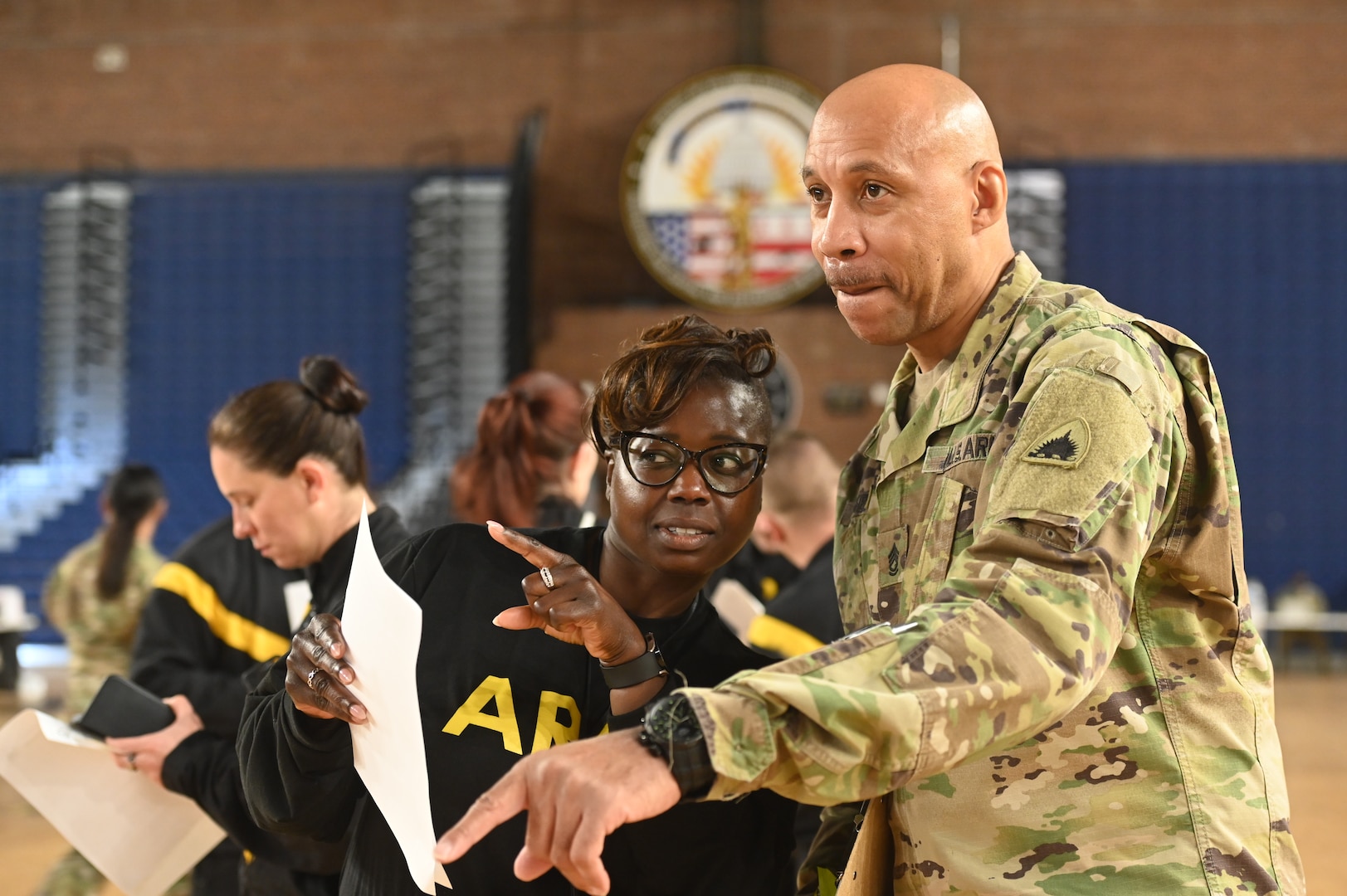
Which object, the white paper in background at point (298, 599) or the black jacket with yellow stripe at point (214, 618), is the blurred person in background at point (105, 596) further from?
the white paper in background at point (298, 599)

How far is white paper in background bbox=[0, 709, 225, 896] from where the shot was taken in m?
2.08

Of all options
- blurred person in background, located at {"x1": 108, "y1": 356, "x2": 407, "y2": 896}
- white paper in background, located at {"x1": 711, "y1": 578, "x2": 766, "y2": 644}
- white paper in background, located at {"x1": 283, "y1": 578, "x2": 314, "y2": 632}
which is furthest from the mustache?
white paper in background, located at {"x1": 711, "y1": 578, "x2": 766, "y2": 644}

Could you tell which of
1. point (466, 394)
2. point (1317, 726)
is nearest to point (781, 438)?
point (1317, 726)

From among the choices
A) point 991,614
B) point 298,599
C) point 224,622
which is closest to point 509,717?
point 991,614

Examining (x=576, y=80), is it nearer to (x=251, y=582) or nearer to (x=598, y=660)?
(x=251, y=582)

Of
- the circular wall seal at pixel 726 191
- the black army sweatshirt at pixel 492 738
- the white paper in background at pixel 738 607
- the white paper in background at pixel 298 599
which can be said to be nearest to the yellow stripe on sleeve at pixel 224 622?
the white paper in background at pixel 298 599

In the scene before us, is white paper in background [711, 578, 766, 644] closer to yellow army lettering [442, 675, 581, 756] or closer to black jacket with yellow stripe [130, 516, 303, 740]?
black jacket with yellow stripe [130, 516, 303, 740]

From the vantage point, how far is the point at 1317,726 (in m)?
7.54

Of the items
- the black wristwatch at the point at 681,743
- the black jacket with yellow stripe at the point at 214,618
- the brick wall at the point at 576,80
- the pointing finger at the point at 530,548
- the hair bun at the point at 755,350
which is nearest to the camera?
the black wristwatch at the point at 681,743

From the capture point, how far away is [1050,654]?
1.04 metres

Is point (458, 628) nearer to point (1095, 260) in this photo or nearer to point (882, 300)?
point (882, 300)

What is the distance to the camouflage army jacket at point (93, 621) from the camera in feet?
13.8

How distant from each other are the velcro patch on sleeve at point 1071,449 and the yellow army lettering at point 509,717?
0.60m

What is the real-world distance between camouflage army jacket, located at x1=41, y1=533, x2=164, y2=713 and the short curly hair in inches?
122
